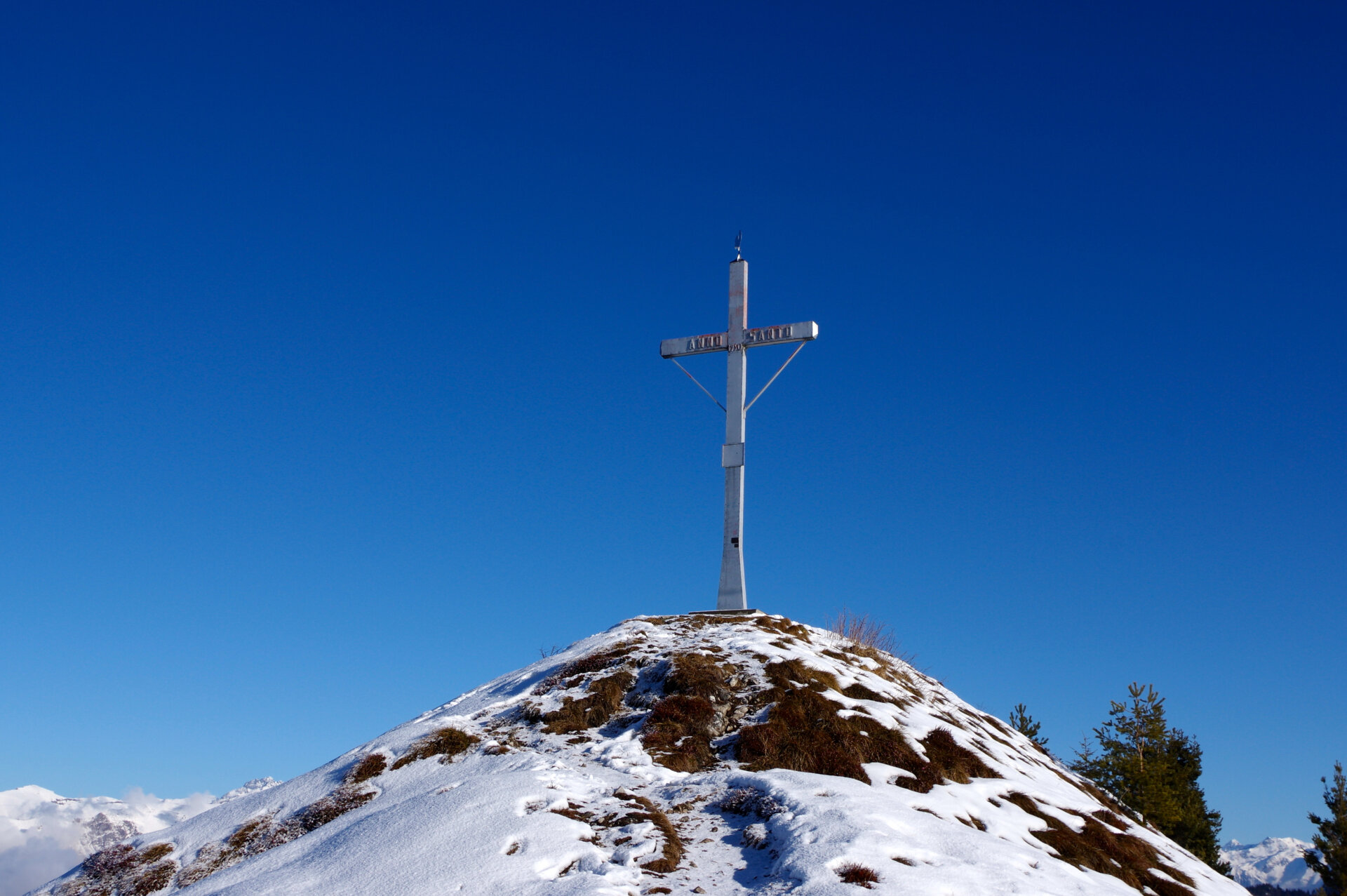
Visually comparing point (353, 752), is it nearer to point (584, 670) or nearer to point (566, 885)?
point (584, 670)

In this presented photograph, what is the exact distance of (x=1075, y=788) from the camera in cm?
1998

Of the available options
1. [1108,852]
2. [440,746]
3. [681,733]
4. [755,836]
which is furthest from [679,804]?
[1108,852]

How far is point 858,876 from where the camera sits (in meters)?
10.9

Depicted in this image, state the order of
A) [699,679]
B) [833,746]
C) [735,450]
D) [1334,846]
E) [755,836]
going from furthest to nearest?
[1334,846] < [735,450] < [699,679] < [833,746] < [755,836]

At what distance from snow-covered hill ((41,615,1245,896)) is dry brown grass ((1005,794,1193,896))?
5cm

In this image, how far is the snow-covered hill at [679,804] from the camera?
1159 cm

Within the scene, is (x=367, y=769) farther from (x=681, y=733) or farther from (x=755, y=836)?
(x=755, y=836)

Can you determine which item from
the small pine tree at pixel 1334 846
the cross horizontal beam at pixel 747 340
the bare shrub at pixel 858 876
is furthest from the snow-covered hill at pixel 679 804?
the small pine tree at pixel 1334 846

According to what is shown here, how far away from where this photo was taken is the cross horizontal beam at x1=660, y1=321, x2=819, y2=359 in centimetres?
2575

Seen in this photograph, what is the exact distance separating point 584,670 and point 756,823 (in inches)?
313

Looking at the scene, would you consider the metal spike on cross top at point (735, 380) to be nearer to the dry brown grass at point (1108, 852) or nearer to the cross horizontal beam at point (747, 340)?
the cross horizontal beam at point (747, 340)

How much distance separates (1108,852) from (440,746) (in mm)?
11757

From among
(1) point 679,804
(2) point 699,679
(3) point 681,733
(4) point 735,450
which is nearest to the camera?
(1) point 679,804

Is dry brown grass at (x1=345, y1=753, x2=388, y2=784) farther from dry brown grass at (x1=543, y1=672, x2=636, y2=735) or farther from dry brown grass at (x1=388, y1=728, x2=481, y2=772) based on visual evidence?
dry brown grass at (x1=543, y1=672, x2=636, y2=735)
